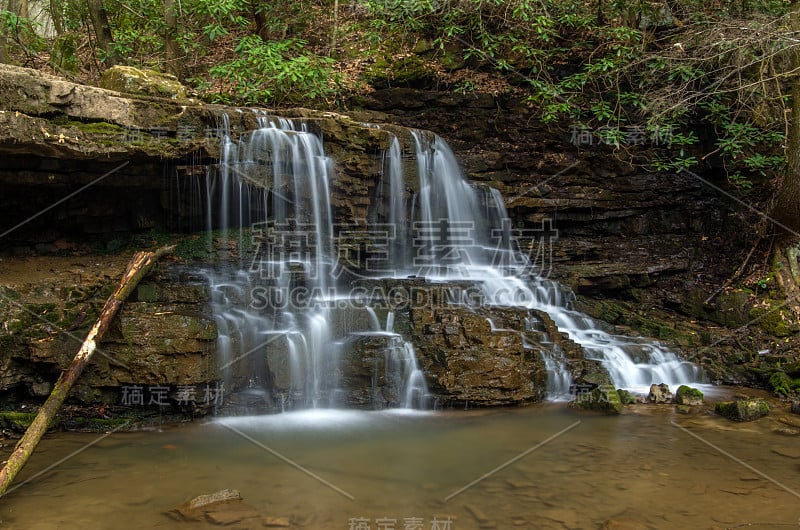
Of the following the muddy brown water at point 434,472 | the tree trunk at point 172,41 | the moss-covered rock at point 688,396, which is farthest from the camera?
the tree trunk at point 172,41

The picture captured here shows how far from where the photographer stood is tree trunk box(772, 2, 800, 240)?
8719 millimetres

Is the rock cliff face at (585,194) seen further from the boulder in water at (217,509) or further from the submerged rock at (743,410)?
the boulder in water at (217,509)

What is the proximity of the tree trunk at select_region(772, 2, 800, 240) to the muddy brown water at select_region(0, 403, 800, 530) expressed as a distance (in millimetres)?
4294

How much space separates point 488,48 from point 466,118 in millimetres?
1562

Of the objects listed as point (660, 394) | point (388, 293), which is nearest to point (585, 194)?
point (660, 394)

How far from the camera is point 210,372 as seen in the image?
600 cm

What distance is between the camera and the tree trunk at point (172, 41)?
11538 mm

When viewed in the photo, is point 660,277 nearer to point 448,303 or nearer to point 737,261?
point 737,261

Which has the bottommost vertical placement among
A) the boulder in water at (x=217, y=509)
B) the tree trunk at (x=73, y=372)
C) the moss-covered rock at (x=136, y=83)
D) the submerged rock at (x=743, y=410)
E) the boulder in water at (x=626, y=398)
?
the boulder in water at (x=217, y=509)

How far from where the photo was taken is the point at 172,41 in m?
12.0

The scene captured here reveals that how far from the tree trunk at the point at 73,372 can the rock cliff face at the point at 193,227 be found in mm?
185

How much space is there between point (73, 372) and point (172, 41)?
911 centimetres

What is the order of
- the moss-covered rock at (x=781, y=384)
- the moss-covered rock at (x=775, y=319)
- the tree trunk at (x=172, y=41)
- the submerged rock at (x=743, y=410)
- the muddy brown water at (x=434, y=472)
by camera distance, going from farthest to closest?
the tree trunk at (x=172, y=41), the moss-covered rock at (x=775, y=319), the moss-covered rock at (x=781, y=384), the submerged rock at (x=743, y=410), the muddy brown water at (x=434, y=472)

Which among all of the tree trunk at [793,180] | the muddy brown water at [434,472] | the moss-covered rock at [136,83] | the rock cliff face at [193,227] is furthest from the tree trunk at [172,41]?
the tree trunk at [793,180]
